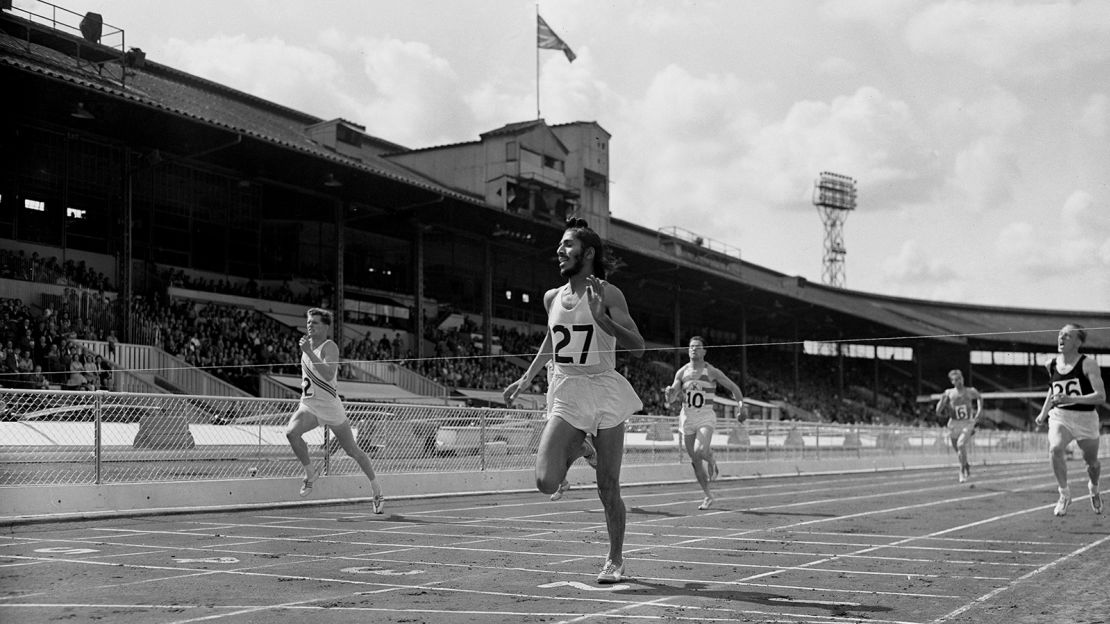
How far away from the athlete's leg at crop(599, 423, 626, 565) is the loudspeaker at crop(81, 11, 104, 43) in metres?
16.0

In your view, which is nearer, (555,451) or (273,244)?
(555,451)

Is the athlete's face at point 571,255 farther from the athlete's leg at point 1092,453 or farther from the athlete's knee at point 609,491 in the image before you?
the athlete's leg at point 1092,453

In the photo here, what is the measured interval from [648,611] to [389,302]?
Answer: 33.4m

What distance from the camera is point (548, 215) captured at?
41.2 metres

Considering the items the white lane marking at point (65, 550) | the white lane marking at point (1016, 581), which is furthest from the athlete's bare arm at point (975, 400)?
the white lane marking at point (65, 550)

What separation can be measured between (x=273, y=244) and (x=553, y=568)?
1196 inches

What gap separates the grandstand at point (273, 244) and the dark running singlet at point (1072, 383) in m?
1.04

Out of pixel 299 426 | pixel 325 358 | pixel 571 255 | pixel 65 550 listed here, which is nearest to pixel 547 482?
pixel 571 255

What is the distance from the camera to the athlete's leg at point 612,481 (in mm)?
6711

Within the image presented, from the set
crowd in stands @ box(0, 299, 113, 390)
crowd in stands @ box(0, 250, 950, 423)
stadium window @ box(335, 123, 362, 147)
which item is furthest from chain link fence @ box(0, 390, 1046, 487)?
stadium window @ box(335, 123, 362, 147)

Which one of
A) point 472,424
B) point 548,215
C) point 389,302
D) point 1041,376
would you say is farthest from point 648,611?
point 1041,376

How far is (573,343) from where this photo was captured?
6793 mm

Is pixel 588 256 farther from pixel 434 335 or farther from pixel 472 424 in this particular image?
pixel 434 335

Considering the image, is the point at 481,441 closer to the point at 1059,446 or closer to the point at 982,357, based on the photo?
the point at 1059,446
